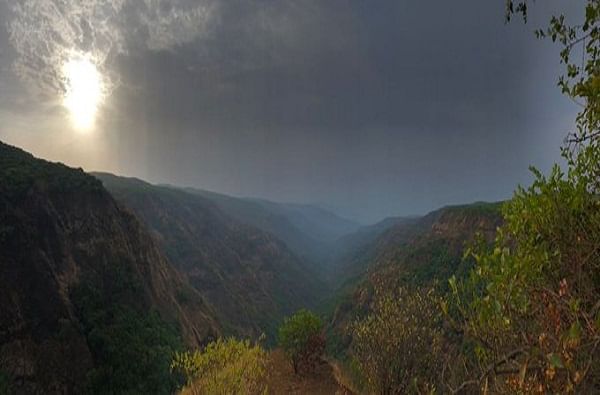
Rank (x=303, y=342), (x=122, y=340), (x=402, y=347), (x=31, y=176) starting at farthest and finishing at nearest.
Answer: (x=31, y=176), (x=122, y=340), (x=303, y=342), (x=402, y=347)

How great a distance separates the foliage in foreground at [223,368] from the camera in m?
11.2

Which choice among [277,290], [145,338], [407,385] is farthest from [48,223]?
[277,290]

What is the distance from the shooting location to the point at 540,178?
17.3 feet

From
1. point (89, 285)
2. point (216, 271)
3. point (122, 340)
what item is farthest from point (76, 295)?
point (216, 271)

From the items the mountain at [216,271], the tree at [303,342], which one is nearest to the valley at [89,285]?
the tree at [303,342]

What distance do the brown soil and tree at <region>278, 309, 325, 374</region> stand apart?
1.56ft

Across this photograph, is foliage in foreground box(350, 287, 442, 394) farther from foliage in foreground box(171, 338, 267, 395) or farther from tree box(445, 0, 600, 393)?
tree box(445, 0, 600, 393)

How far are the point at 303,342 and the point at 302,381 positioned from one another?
232 cm

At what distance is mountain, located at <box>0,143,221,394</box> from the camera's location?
53781mm

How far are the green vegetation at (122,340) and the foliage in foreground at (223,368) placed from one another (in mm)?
50492

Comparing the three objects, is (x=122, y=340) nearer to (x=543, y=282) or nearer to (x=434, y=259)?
(x=543, y=282)

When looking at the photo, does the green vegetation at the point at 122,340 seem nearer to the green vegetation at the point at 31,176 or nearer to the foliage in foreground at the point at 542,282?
the green vegetation at the point at 31,176

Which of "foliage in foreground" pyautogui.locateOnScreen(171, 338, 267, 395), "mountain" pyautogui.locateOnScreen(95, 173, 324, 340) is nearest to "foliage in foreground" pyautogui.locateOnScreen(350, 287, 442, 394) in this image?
"foliage in foreground" pyautogui.locateOnScreen(171, 338, 267, 395)

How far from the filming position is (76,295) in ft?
210
